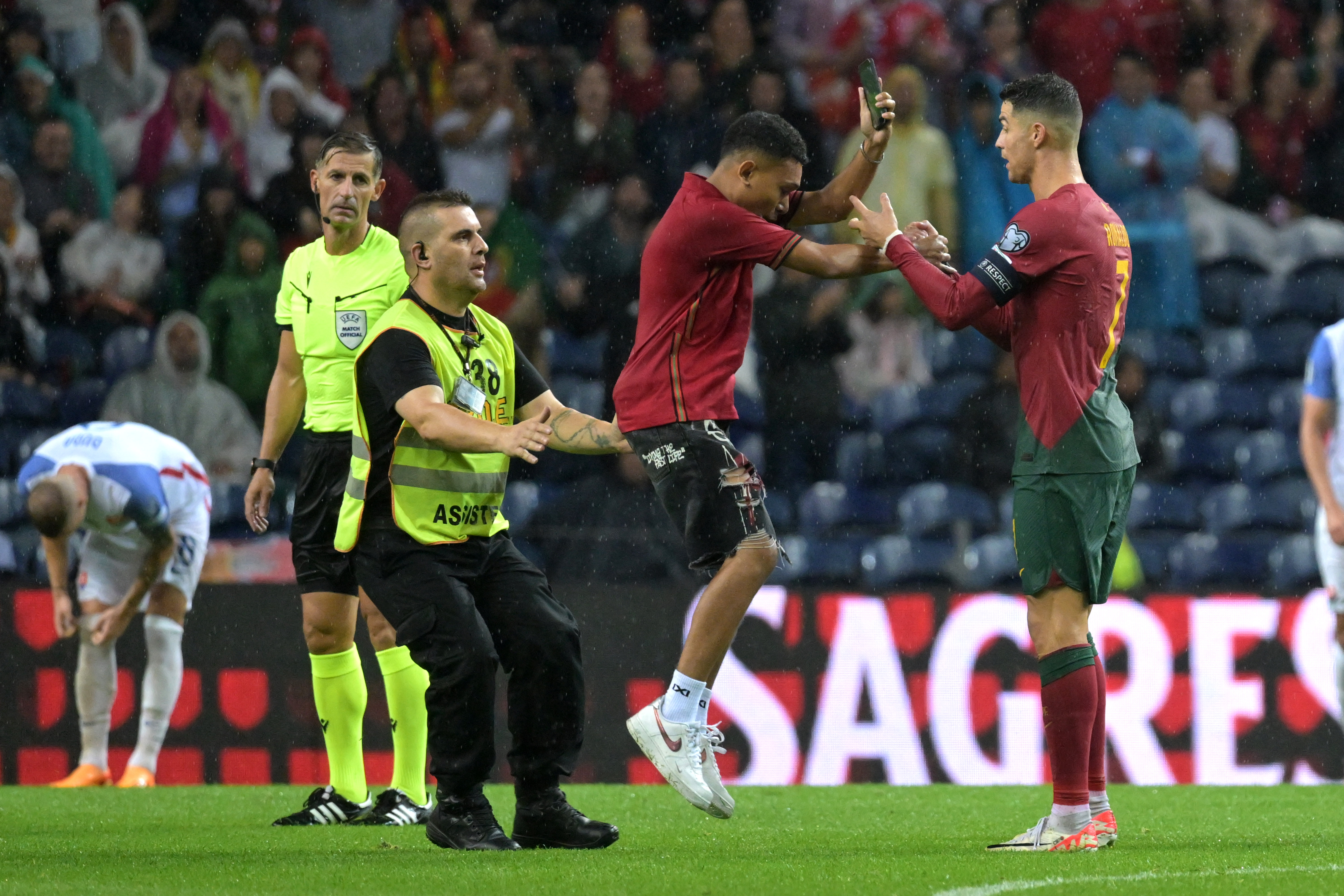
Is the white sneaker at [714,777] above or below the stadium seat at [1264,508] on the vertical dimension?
below

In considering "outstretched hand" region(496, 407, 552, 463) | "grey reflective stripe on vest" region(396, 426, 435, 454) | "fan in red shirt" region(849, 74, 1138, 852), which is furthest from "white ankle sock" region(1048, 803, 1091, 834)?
"grey reflective stripe on vest" region(396, 426, 435, 454)

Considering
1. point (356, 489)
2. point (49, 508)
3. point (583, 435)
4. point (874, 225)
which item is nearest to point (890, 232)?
point (874, 225)

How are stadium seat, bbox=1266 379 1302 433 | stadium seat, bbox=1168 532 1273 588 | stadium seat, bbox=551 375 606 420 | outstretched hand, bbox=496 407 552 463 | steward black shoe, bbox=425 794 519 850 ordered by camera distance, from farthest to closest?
1. stadium seat, bbox=1266 379 1302 433
2. stadium seat, bbox=551 375 606 420
3. stadium seat, bbox=1168 532 1273 588
4. steward black shoe, bbox=425 794 519 850
5. outstretched hand, bbox=496 407 552 463

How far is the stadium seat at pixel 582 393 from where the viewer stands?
1029 cm

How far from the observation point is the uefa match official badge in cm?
589

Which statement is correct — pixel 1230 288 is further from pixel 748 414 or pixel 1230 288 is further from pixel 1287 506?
pixel 748 414

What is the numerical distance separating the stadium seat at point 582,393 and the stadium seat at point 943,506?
194 centimetres

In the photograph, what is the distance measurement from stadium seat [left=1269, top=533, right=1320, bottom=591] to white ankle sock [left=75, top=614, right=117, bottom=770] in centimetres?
648

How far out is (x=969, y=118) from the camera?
448 inches

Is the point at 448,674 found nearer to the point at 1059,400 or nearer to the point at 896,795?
the point at 1059,400

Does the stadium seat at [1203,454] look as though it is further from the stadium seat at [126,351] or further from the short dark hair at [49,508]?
the short dark hair at [49,508]

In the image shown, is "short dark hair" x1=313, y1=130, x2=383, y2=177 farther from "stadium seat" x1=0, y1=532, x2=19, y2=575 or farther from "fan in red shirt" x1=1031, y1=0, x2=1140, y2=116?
"fan in red shirt" x1=1031, y1=0, x2=1140, y2=116

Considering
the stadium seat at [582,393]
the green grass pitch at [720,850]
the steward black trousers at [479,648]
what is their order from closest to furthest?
the green grass pitch at [720,850] → the steward black trousers at [479,648] → the stadium seat at [582,393]

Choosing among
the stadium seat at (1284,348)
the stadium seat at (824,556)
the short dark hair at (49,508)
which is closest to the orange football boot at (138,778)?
the short dark hair at (49,508)
